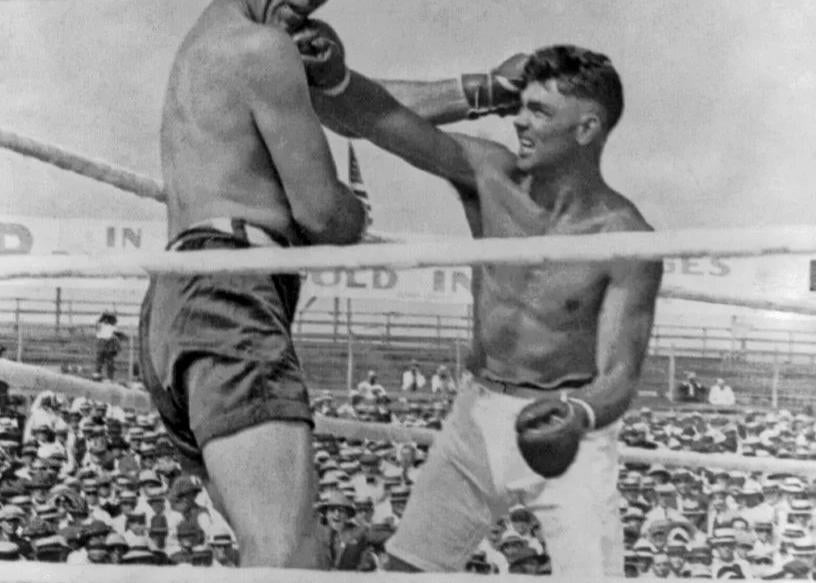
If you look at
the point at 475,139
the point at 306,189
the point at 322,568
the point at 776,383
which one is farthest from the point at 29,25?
the point at 776,383

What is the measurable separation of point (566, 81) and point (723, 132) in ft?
1.07

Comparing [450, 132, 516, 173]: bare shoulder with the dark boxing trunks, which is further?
[450, 132, 516, 173]: bare shoulder

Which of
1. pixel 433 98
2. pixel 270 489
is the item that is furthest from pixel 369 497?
pixel 433 98

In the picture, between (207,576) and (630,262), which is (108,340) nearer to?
(207,576)

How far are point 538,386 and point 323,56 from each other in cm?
74

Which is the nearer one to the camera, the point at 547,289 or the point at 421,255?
the point at 421,255

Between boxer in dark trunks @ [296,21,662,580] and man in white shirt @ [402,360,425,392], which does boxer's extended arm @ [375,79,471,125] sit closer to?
boxer in dark trunks @ [296,21,662,580]

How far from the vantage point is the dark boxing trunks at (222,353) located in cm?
219

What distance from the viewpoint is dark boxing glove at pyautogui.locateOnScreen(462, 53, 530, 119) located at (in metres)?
2.28

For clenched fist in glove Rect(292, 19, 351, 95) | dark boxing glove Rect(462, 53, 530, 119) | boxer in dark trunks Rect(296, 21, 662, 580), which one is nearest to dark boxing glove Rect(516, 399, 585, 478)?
boxer in dark trunks Rect(296, 21, 662, 580)

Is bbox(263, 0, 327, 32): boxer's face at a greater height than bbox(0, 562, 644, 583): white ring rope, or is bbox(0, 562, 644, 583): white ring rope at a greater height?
bbox(263, 0, 327, 32): boxer's face

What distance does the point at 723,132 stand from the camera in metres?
2.33

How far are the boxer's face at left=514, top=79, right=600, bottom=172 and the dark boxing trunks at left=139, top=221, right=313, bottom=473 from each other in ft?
1.64

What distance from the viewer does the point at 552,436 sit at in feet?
7.30
